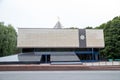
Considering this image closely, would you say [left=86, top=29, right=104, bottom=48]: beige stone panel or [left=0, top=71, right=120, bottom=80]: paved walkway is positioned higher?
[left=86, top=29, right=104, bottom=48]: beige stone panel

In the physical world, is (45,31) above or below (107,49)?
above

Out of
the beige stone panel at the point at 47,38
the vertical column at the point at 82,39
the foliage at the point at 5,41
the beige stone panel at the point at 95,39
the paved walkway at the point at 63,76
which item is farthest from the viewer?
the foliage at the point at 5,41

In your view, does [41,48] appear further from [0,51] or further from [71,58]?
[0,51]

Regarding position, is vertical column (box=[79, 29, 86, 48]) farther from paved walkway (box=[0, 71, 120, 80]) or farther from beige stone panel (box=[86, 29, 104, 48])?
paved walkway (box=[0, 71, 120, 80])

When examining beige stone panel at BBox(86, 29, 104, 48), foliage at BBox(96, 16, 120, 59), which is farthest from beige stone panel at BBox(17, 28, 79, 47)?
foliage at BBox(96, 16, 120, 59)

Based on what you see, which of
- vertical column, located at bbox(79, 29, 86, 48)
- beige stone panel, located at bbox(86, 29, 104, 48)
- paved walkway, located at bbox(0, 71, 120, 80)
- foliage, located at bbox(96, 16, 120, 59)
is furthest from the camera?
foliage, located at bbox(96, 16, 120, 59)

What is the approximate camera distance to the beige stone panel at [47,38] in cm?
4612

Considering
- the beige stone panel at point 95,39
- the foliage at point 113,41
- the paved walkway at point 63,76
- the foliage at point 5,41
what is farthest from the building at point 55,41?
the paved walkway at point 63,76

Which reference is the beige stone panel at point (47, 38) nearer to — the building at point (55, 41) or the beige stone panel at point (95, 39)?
the building at point (55, 41)

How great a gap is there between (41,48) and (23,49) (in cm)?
336

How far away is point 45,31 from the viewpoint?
4709 centimetres

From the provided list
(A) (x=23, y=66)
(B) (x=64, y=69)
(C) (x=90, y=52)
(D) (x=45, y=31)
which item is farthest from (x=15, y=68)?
(C) (x=90, y=52)

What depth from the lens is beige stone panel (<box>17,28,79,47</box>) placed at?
46.1 metres

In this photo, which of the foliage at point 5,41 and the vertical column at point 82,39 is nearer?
the vertical column at point 82,39
